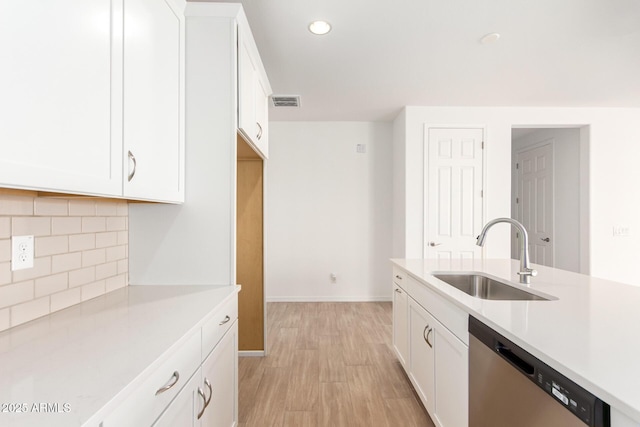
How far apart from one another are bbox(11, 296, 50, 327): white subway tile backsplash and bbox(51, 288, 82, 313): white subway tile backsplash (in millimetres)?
28

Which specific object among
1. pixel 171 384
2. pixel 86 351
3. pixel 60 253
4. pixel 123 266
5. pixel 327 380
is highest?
pixel 60 253

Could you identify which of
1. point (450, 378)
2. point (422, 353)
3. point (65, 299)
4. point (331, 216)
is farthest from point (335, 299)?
point (65, 299)

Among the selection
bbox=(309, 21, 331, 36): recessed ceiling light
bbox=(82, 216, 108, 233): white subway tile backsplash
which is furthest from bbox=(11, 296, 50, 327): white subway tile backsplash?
bbox=(309, 21, 331, 36): recessed ceiling light

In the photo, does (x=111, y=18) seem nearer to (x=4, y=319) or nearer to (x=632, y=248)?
(x=4, y=319)

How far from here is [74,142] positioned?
3.05 feet

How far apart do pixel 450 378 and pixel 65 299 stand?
1.71m

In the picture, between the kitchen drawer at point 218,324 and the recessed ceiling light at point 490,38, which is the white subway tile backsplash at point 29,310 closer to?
the kitchen drawer at point 218,324

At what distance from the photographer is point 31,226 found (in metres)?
1.15

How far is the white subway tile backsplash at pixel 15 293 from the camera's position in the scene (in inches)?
40.8

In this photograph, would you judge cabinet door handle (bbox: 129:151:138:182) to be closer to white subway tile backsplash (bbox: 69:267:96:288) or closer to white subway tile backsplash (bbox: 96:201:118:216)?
white subway tile backsplash (bbox: 96:201:118:216)

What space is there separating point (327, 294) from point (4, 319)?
377 cm

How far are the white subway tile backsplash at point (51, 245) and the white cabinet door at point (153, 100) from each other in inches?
14.4

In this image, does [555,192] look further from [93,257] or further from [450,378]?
[93,257]

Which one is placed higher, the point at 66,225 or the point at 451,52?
the point at 451,52
